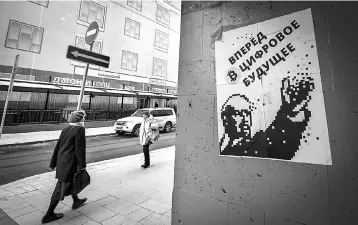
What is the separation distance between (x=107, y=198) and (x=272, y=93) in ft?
12.0

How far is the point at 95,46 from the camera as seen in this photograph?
17094 mm

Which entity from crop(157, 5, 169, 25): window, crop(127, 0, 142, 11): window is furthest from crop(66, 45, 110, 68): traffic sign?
crop(157, 5, 169, 25): window

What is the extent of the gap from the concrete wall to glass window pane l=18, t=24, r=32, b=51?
16.9 meters

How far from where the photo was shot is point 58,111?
49.0ft

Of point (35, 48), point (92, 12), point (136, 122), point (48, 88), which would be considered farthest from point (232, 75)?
point (92, 12)

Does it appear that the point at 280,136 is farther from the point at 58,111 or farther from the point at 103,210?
the point at 58,111

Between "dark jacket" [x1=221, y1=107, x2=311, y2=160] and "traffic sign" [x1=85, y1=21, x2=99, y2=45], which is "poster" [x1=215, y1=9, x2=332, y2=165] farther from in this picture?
"traffic sign" [x1=85, y1=21, x2=99, y2=45]

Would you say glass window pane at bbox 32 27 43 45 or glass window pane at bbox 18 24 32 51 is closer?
glass window pane at bbox 18 24 32 51

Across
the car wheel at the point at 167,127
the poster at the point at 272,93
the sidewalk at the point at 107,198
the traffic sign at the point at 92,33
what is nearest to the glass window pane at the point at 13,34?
the car wheel at the point at 167,127

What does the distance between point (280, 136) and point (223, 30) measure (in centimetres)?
127

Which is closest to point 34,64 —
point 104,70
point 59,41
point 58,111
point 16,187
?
point 59,41

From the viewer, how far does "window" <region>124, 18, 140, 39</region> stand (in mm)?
19281

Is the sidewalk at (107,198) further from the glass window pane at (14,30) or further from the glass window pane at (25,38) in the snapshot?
the glass window pane at (14,30)

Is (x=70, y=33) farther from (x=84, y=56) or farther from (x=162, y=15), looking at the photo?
(x=84, y=56)
